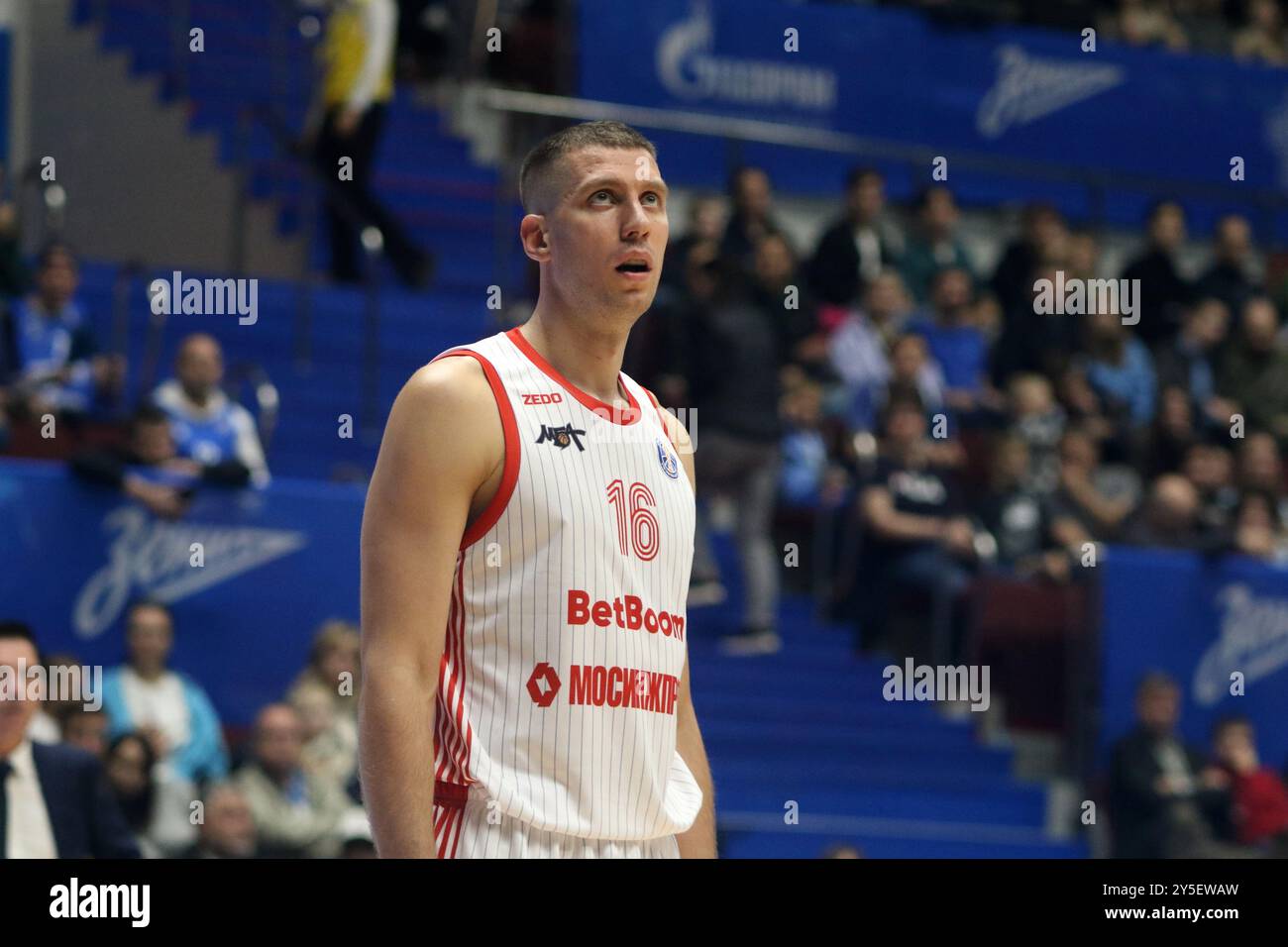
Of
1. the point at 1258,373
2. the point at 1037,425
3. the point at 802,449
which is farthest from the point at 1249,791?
the point at 1258,373

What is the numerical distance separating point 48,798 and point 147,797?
2.11 meters

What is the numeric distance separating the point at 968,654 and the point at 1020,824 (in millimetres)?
957

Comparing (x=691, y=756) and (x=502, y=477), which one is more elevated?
(x=502, y=477)

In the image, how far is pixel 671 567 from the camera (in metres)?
3.71

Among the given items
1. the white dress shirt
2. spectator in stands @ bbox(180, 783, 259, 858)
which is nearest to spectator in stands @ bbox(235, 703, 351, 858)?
spectator in stands @ bbox(180, 783, 259, 858)

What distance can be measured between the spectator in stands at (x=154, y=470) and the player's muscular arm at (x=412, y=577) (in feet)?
20.7

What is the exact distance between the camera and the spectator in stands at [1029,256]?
1418 cm

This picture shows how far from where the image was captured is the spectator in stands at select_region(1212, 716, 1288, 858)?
10.6m

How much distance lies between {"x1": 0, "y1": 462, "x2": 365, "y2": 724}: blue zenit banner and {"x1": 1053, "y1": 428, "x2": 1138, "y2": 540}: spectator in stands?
14.6ft

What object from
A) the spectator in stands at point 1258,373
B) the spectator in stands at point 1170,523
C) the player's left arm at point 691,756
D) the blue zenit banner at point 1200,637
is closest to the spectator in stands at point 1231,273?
the spectator in stands at point 1258,373

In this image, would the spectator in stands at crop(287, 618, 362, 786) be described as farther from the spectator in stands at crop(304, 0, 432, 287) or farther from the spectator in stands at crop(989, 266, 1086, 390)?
the spectator in stands at crop(989, 266, 1086, 390)

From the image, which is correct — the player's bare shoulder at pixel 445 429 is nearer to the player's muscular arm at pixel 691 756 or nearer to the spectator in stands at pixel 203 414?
the player's muscular arm at pixel 691 756

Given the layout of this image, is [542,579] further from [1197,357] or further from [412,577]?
[1197,357]

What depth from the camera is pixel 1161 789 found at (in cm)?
1067
